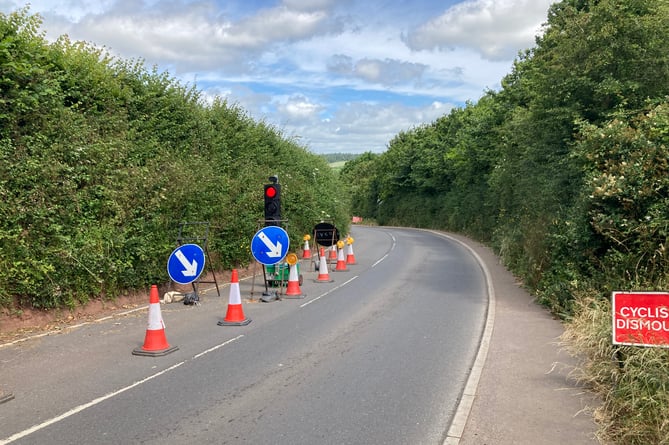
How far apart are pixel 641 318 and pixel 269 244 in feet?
24.6

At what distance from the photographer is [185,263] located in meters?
9.98

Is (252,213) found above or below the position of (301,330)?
above

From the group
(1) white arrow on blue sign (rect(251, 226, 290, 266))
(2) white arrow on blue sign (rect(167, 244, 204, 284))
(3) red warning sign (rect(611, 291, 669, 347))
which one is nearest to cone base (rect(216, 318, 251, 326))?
(2) white arrow on blue sign (rect(167, 244, 204, 284))

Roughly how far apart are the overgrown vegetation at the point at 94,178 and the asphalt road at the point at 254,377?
46.1 inches

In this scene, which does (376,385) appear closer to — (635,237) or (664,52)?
(635,237)

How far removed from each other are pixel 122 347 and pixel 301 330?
2.82 m

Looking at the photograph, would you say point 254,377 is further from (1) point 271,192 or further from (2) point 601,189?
(2) point 601,189

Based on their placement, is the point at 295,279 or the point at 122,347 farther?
the point at 295,279

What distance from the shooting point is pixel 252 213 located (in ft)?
53.7

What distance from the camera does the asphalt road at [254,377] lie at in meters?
4.84

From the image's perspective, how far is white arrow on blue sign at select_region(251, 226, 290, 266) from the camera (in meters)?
11.2

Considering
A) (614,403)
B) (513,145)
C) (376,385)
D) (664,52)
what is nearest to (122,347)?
(376,385)

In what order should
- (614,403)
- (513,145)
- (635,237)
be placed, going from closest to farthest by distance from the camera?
(614,403) < (635,237) < (513,145)

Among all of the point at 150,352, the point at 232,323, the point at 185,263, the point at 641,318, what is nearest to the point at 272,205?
the point at 185,263
